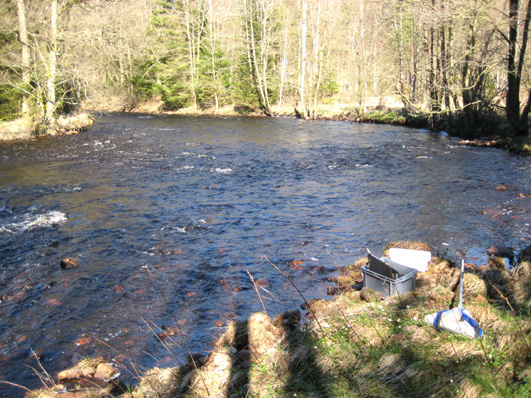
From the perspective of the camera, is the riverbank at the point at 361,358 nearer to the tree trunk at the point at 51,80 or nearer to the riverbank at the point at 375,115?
the riverbank at the point at 375,115

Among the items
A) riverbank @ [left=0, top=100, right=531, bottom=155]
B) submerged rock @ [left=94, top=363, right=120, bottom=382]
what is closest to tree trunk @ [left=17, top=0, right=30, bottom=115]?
riverbank @ [left=0, top=100, right=531, bottom=155]

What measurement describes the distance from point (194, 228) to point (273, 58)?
33.4 metres

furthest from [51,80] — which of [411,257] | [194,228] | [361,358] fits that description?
[361,358]

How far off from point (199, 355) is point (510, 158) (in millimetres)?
14400

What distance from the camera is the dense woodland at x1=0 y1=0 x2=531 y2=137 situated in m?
18.3

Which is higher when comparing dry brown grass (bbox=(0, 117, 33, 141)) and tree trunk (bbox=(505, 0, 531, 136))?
tree trunk (bbox=(505, 0, 531, 136))

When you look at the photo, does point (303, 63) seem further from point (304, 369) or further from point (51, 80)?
point (304, 369)

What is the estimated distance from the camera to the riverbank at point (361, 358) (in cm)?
341

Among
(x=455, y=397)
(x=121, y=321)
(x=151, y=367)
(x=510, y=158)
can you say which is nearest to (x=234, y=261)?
(x=121, y=321)

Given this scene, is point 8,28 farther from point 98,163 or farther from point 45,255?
point 45,255

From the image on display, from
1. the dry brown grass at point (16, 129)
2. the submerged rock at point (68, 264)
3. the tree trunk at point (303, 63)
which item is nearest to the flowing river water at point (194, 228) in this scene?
the submerged rock at point (68, 264)

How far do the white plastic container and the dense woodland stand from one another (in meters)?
12.4

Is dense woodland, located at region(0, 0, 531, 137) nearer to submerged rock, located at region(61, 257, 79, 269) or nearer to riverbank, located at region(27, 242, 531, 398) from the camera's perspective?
riverbank, located at region(27, 242, 531, 398)

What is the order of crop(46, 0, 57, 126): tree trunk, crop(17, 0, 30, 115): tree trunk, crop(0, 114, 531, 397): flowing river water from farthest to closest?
crop(46, 0, 57, 126): tree trunk
crop(17, 0, 30, 115): tree trunk
crop(0, 114, 531, 397): flowing river water
